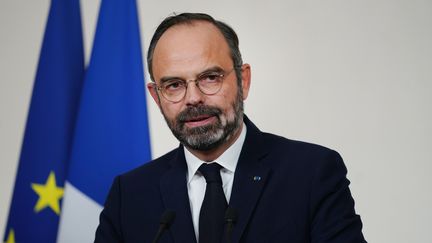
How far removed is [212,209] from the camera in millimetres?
1917

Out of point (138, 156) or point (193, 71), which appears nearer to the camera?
point (193, 71)

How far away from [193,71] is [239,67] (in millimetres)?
240

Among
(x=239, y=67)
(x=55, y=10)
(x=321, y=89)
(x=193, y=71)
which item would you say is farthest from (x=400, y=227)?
(x=55, y=10)

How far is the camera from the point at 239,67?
218 cm

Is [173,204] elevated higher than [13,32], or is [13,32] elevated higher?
[13,32]

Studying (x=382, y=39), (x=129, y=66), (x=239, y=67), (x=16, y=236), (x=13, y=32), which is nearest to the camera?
(x=239, y=67)

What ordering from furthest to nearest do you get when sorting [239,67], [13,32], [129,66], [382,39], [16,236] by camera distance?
[13,32], [382,39], [129,66], [16,236], [239,67]

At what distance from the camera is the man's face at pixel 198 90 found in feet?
6.59

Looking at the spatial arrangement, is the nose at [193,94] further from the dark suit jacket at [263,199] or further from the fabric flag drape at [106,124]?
the fabric flag drape at [106,124]

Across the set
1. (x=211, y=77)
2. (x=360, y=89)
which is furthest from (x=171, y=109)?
(x=360, y=89)

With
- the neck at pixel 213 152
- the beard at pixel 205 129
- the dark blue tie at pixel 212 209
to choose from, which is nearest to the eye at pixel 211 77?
the beard at pixel 205 129

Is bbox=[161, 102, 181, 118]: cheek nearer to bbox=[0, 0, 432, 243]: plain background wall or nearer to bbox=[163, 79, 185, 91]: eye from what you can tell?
bbox=[163, 79, 185, 91]: eye

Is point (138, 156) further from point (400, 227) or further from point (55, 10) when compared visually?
point (400, 227)

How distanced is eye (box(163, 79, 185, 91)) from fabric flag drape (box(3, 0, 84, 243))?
819 mm
